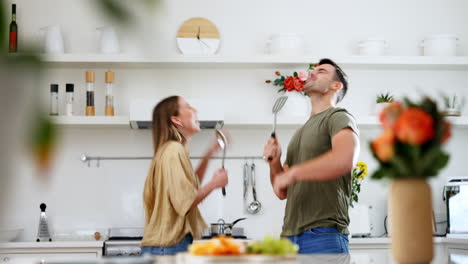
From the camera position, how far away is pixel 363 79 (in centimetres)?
491

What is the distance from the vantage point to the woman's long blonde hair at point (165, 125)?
2654mm

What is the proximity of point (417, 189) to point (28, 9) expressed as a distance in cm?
406

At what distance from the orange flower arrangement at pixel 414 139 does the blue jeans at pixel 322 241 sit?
1.19m

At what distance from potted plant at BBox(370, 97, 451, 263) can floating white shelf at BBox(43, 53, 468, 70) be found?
3.17 meters

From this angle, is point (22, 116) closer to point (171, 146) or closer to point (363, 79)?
point (171, 146)

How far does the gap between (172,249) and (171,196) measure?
0.20 meters

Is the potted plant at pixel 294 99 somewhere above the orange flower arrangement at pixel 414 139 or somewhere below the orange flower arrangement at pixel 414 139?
above

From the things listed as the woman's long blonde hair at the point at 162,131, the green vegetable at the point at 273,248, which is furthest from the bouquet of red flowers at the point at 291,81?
the green vegetable at the point at 273,248

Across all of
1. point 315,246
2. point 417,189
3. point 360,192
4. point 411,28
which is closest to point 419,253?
point 417,189

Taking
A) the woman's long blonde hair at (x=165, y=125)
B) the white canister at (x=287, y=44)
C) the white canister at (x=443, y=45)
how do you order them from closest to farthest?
1. the woman's long blonde hair at (x=165, y=125)
2. the white canister at (x=287, y=44)
3. the white canister at (x=443, y=45)

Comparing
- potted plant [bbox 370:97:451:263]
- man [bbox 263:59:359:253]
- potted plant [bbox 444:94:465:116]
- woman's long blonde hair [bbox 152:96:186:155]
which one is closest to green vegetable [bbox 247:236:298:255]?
potted plant [bbox 370:97:451:263]

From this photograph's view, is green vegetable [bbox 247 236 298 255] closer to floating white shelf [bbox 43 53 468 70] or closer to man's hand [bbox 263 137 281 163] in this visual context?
man's hand [bbox 263 137 281 163]

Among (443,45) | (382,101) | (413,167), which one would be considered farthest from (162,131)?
(443,45)

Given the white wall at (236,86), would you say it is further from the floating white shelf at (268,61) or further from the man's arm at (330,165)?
the man's arm at (330,165)
